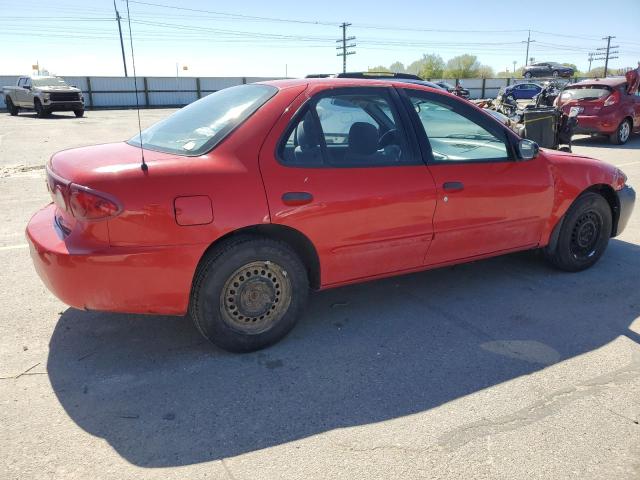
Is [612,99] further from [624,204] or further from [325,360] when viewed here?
[325,360]

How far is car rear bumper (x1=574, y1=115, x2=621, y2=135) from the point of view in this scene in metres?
13.2

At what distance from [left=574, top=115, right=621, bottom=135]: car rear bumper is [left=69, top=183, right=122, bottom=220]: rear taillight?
13279 millimetres

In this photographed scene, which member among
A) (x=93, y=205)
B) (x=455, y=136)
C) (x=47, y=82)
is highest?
(x=47, y=82)

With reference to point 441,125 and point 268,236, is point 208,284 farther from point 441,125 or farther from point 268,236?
point 441,125

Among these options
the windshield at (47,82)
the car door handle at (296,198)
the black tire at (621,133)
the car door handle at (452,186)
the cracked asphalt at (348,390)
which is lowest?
the cracked asphalt at (348,390)

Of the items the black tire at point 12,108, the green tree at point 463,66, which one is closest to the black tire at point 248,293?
the black tire at point 12,108

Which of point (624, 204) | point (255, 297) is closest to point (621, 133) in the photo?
point (624, 204)

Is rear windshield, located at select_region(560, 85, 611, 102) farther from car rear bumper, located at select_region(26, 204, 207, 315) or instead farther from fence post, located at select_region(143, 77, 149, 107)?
fence post, located at select_region(143, 77, 149, 107)

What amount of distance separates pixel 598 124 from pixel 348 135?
1206 centimetres

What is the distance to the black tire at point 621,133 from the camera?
44.1 feet

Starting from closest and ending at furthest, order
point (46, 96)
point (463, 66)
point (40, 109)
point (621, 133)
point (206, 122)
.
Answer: point (206, 122) < point (621, 133) < point (46, 96) < point (40, 109) < point (463, 66)

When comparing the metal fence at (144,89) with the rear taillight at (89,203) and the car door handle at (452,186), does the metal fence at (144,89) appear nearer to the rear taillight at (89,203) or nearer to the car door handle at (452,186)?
the car door handle at (452,186)

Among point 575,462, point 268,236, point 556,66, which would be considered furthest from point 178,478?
point 556,66

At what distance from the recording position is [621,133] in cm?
1354
